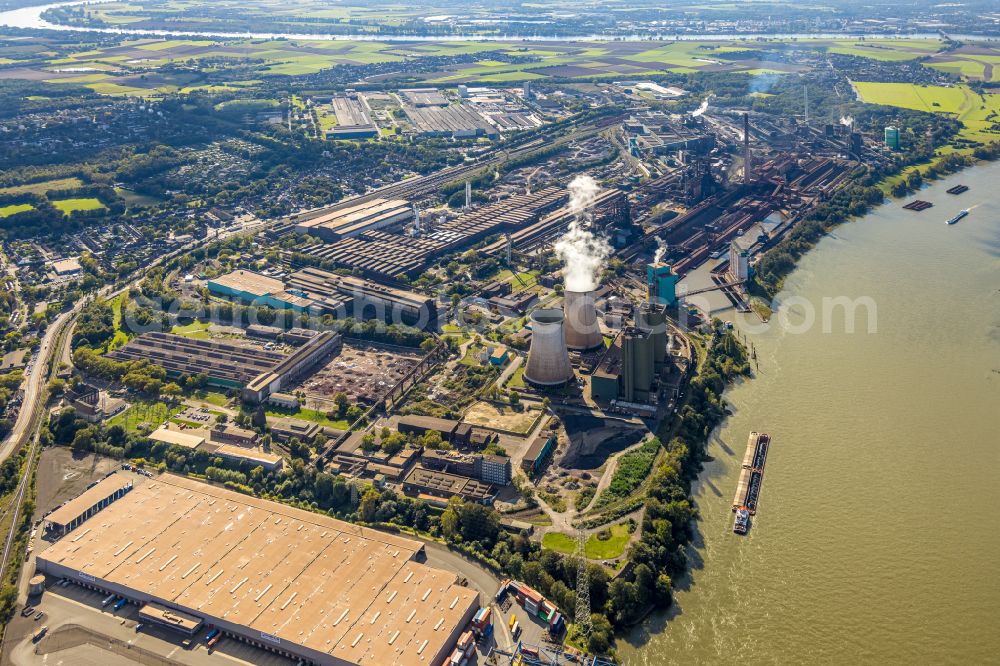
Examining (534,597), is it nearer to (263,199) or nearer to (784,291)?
(784,291)

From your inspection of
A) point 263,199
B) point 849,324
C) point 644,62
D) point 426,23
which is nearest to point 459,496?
point 849,324

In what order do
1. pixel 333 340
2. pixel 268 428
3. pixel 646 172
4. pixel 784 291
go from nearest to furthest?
1. pixel 268 428
2. pixel 333 340
3. pixel 784 291
4. pixel 646 172

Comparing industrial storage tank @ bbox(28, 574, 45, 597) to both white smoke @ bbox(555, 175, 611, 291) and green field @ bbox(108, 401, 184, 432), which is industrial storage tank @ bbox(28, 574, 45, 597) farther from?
white smoke @ bbox(555, 175, 611, 291)

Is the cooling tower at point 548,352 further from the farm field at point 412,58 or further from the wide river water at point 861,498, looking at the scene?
the farm field at point 412,58

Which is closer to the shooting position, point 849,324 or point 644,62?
point 849,324

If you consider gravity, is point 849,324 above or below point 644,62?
below

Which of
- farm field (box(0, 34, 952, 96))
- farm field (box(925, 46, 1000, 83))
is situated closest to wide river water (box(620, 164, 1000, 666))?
farm field (box(925, 46, 1000, 83))

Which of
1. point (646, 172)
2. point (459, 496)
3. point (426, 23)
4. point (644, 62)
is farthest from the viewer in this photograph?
point (426, 23)

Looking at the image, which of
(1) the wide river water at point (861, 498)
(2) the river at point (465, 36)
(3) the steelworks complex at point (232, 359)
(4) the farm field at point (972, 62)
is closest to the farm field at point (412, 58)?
(4) the farm field at point (972, 62)
